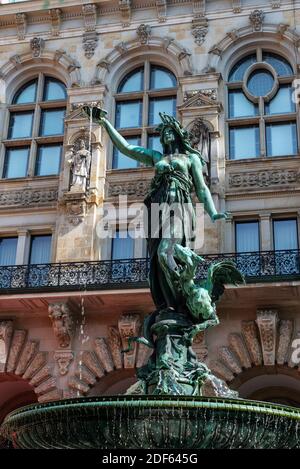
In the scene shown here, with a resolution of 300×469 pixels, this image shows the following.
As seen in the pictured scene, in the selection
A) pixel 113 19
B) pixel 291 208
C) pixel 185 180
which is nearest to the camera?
pixel 185 180

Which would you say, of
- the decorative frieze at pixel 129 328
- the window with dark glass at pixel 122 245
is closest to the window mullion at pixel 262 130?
the window with dark glass at pixel 122 245

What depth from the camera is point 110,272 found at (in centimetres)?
2044

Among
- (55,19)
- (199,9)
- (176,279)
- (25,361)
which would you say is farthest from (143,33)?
(176,279)

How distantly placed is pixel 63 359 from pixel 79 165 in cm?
640

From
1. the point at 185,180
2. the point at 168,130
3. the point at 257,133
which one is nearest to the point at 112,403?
the point at 185,180

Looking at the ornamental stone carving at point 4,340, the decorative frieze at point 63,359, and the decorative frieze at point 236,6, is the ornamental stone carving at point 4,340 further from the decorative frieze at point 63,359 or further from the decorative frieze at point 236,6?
the decorative frieze at point 236,6

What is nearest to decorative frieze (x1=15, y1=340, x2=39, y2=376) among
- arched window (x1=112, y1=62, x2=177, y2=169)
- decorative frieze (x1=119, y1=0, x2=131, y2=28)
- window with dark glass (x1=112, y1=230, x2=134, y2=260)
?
window with dark glass (x1=112, y1=230, x2=134, y2=260)

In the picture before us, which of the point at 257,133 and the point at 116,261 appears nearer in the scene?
the point at 116,261

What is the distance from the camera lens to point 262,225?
21.4 metres

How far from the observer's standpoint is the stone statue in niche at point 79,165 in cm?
2231

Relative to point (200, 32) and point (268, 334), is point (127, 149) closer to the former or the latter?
point (268, 334)

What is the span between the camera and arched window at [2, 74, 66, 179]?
79.9 feet

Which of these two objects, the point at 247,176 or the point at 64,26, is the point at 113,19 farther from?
the point at 247,176
